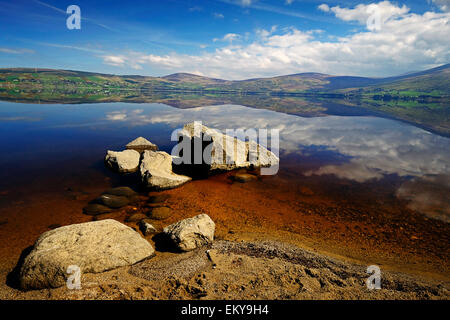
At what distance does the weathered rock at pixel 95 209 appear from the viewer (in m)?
14.5

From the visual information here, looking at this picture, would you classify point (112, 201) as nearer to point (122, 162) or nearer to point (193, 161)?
point (122, 162)

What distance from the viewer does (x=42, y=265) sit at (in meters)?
8.20

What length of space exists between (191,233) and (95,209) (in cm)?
823

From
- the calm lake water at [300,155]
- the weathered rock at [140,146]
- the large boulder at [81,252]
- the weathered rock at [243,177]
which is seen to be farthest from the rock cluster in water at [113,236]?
the weathered rock at [140,146]

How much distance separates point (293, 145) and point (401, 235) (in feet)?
68.9

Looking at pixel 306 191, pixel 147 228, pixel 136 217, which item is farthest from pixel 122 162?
pixel 306 191

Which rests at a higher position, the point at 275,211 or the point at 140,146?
the point at 140,146

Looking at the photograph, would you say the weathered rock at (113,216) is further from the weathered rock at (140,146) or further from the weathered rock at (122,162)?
the weathered rock at (140,146)

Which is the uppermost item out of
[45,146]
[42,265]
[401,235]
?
[45,146]

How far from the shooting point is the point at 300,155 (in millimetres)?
27969

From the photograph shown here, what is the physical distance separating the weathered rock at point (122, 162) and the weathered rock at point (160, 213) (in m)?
8.59
